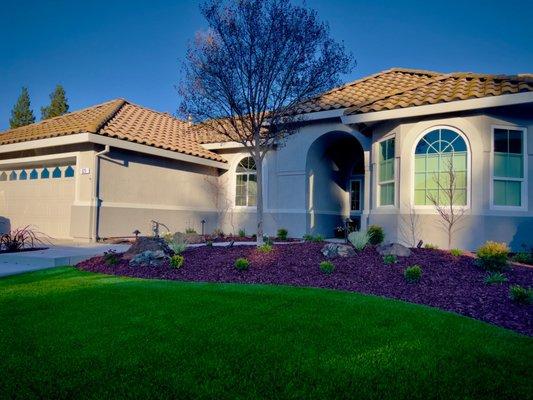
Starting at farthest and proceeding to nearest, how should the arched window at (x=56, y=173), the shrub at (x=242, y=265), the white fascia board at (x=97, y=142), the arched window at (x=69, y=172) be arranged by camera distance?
the arched window at (x=56, y=173) → the arched window at (x=69, y=172) → the white fascia board at (x=97, y=142) → the shrub at (x=242, y=265)

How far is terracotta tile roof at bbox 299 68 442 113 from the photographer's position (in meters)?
13.6

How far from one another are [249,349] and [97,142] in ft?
33.0

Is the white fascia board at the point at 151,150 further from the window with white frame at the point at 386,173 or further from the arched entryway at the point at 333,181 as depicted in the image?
the window with white frame at the point at 386,173

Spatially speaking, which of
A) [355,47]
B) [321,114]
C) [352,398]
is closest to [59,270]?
[352,398]

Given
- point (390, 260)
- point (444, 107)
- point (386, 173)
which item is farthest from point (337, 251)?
point (444, 107)

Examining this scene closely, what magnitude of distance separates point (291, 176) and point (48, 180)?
8.66 m

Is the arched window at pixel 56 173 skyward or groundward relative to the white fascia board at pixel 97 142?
groundward

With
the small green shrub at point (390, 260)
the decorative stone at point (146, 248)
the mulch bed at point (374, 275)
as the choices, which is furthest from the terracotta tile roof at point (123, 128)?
the small green shrub at point (390, 260)

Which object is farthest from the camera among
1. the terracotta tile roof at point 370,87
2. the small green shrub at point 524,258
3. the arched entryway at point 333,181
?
the arched entryway at point 333,181

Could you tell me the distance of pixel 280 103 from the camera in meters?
9.60

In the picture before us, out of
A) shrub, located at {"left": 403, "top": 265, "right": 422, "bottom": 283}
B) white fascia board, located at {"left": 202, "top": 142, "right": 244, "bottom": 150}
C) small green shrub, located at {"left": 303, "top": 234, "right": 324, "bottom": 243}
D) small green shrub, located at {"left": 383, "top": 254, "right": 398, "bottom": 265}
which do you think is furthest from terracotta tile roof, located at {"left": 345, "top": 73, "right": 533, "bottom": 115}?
shrub, located at {"left": 403, "top": 265, "right": 422, "bottom": 283}

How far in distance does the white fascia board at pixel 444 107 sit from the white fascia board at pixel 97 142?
20.6 feet

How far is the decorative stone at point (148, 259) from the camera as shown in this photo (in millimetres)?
8234

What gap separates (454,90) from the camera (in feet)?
35.4
